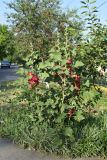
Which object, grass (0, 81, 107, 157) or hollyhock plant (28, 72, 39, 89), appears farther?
hollyhock plant (28, 72, 39, 89)

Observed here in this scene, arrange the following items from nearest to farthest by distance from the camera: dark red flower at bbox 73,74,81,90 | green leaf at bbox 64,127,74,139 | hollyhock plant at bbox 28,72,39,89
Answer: green leaf at bbox 64,127,74,139, dark red flower at bbox 73,74,81,90, hollyhock plant at bbox 28,72,39,89

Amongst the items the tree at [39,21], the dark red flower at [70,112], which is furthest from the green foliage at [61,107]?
the tree at [39,21]

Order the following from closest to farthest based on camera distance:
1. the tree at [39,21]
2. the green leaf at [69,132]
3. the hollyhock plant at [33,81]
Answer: the green leaf at [69,132]
the hollyhock plant at [33,81]
the tree at [39,21]

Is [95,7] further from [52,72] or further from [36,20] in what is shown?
[36,20]

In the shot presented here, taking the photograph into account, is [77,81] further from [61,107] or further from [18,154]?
[18,154]

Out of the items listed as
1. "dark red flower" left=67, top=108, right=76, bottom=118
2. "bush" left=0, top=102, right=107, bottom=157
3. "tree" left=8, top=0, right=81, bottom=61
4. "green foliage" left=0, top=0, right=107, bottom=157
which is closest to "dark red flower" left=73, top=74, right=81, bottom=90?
"green foliage" left=0, top=0, right=107, bottom=157

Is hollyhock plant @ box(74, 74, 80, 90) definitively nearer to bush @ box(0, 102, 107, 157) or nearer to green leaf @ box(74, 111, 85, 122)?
green leaf @ box(74, 111, 85, 122)

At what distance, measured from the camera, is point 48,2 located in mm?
22438

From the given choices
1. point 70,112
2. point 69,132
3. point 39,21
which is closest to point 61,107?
point 70,112

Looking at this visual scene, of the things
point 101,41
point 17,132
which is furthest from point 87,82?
point 101,41

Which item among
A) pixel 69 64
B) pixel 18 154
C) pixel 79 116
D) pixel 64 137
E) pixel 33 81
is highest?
pixel 69 64

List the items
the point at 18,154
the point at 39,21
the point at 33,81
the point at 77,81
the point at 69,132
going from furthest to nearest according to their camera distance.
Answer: the point at 39,21
the point at 33,81
the point at 18,154
the point at 77,81
the point at 69,132

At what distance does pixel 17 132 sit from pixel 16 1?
15.5 m

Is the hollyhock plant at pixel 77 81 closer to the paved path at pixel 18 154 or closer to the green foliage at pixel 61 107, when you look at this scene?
the green foliage at pixel 61 107
